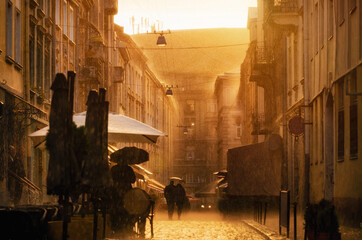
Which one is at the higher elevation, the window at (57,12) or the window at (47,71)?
the window at (57,12)

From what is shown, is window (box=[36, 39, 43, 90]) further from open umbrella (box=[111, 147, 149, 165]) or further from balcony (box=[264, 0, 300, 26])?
open umbrella (box=[111, 147, 149, 165])

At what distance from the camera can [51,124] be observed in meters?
10.5

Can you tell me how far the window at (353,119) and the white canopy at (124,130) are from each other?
5.05 meters

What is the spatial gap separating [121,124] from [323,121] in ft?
33.1

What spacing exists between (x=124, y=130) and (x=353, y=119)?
6515mm

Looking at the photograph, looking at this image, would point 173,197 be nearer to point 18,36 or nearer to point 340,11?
point 18,36

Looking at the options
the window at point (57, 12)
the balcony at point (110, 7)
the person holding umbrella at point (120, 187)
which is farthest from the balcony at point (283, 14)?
the balcony at point (110, 7)

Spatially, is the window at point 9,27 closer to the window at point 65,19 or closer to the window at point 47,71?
the window at point 47,71

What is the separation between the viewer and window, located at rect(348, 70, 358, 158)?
19828 mm

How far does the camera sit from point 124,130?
16.6m

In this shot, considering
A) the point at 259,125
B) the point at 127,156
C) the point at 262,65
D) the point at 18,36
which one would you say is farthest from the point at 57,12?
the point at 127,156

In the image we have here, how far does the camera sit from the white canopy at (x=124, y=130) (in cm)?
1669

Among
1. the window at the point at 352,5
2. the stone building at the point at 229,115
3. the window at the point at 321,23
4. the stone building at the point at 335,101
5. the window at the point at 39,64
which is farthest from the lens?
the stone building at the point at 229,115

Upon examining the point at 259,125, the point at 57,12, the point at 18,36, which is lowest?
the point at 259,125
